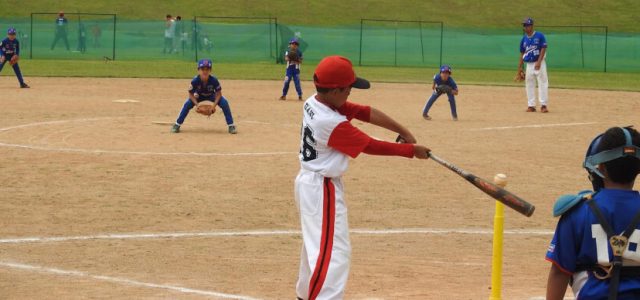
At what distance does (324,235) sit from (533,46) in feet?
68.3

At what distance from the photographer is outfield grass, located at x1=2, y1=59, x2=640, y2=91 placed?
1564 inches

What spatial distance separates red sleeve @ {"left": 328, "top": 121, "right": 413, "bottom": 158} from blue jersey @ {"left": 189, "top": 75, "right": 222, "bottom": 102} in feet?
45.3

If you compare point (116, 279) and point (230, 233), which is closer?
point (116, 279)

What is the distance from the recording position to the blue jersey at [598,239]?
5250 mm

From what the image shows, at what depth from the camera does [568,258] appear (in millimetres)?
5305

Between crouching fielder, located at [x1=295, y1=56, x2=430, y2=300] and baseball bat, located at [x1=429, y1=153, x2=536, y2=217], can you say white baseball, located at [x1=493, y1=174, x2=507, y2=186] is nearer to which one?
crouching fielder, located at [x1=295, y1=56, x2=430, y2=300]

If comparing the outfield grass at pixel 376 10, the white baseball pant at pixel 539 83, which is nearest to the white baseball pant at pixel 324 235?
the white baseball pant at pixel 539 83

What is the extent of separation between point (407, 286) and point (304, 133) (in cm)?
263

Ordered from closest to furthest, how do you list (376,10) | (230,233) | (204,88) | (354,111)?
(354,111) → (230,233) → (204,88) → (376,10)

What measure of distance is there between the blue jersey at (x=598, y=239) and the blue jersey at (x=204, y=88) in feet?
56.0

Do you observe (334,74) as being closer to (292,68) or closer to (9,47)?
(292,68)

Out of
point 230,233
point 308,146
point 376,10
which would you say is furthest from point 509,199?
point 376,10

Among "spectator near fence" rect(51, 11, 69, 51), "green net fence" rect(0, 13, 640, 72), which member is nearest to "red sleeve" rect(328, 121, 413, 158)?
"green net fence" rect(0, 13, 640, 72)

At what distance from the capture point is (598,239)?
5.24 meters
